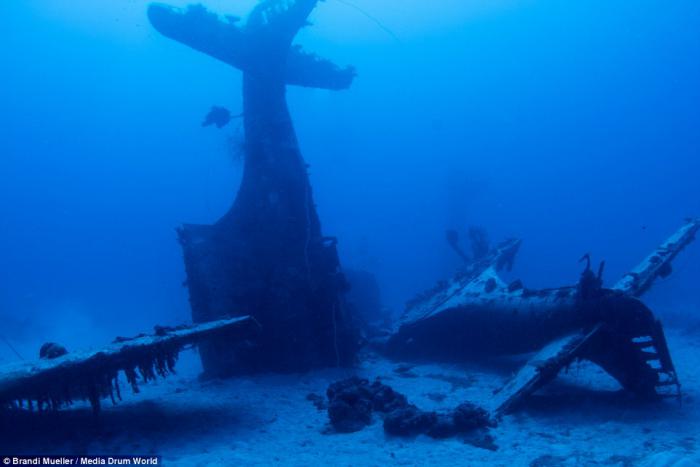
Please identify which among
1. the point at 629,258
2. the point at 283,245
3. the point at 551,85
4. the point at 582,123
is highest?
the point at 551,85

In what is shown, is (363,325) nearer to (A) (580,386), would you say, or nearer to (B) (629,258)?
(A) (580,386)

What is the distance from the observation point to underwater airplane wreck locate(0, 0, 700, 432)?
8961 millimetres

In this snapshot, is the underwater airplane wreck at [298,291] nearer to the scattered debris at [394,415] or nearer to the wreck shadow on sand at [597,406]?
the wreck shadow on sand at [597,406]

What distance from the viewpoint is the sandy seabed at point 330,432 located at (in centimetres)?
636

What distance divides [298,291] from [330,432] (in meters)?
5.04

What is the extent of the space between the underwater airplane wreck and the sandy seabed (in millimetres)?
941

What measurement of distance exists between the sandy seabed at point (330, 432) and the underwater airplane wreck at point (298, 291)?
941mm

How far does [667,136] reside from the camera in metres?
177

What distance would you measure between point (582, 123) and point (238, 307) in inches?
8181

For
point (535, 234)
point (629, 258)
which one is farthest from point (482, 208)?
point (629, 258)

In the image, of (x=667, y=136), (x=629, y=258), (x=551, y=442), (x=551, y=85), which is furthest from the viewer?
(x=551, y=85)

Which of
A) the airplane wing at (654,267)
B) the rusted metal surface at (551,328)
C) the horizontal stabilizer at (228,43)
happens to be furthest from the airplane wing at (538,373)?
the horizontal stabilizer at (228,43)

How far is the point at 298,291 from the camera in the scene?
12.4 m

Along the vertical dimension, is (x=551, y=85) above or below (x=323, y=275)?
above
